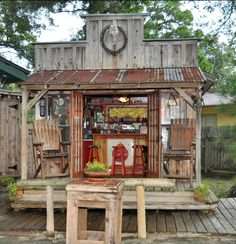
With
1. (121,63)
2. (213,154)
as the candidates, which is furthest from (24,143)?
(213,154)

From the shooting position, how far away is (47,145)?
7363 mm

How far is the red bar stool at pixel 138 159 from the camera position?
8.81 metres

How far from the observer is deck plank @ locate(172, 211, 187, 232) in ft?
17.2

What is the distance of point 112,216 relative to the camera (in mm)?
4203

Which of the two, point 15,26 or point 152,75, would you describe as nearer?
point 152,75


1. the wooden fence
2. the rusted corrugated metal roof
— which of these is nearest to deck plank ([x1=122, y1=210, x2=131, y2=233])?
the rusted corrugated metal roof

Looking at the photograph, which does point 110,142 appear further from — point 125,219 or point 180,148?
point 125,219

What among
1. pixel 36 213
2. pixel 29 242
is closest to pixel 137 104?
pixel 36 213

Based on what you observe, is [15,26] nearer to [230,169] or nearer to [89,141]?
[89,141]

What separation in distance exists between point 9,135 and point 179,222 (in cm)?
519

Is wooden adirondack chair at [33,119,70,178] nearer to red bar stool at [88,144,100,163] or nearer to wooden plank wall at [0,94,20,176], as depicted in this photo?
red bar stool at [88,144,100,163]

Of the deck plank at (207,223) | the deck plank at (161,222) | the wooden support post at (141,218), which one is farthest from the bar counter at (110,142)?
the wooden support post at (141,218)

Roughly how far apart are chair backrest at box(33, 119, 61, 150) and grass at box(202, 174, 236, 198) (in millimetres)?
4388

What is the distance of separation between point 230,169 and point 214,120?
3697 mm
